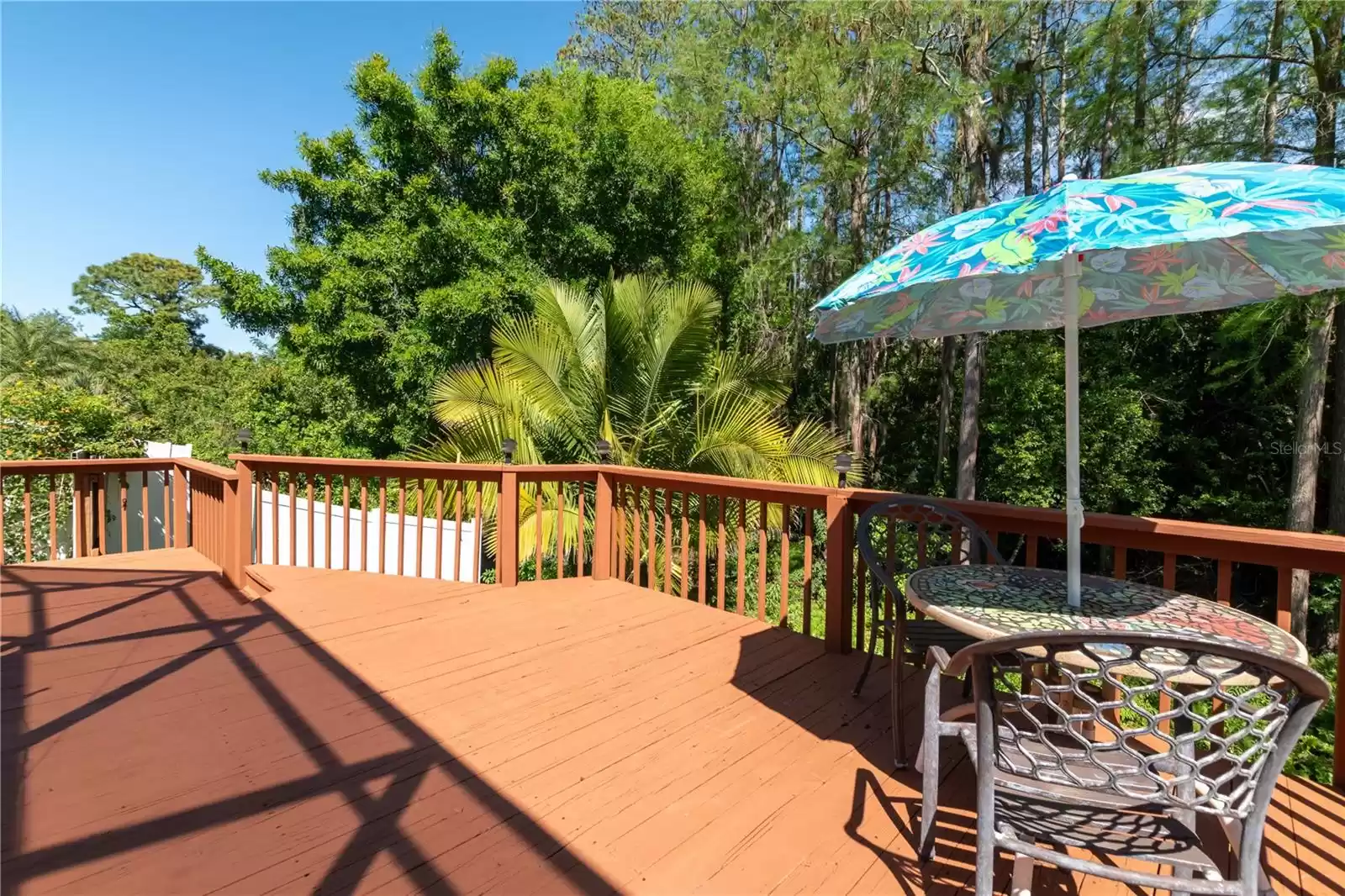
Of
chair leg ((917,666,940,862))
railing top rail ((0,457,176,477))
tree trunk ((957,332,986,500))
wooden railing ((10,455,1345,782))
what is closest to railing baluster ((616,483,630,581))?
wooden railing ((10,455,1345,782))

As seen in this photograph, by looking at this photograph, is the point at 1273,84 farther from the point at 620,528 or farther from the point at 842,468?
the point at 620,528

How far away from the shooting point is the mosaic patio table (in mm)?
1620

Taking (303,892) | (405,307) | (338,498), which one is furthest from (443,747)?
(405,307)

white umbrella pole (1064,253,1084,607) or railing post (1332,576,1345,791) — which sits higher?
white umbrella pole (1064,253,1084,607)

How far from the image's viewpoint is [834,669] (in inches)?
118

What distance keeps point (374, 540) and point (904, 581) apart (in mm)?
4463

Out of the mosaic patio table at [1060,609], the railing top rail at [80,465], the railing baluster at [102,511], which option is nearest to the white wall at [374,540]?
the railing top rail at [80,465]

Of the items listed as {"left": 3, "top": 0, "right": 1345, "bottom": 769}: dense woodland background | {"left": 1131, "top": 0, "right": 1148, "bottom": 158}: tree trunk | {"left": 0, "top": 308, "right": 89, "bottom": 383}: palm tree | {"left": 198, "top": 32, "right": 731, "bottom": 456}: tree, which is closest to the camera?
{"left": 1131, "top": 0, "right": 1148, "bottom": 158}: tree trunk

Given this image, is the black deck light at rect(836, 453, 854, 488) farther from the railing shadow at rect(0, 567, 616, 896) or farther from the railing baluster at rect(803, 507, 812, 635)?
the railing shadow at rect(0, 567, 616, 896)

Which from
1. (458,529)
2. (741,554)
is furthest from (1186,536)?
(458,529)

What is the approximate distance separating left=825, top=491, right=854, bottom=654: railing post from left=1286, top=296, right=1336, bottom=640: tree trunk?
775 cm

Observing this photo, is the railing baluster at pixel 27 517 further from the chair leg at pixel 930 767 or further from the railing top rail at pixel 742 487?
the chair leg at pixel 930 767

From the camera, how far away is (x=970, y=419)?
10547 millimetres

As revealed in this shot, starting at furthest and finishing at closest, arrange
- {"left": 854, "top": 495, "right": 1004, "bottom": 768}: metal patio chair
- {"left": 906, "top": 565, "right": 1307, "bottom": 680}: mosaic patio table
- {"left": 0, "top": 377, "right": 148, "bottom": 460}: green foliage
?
{"left": 0, "top": 377, "right": 148, "bottom": 460}: green foliage < {"left": 854, "top": 495, "right": 1004, "bottom": 768}: metal patio chair < {"left": 906, "top": 565, "right": 1307, "bottom": 680}: mosaic patio table
